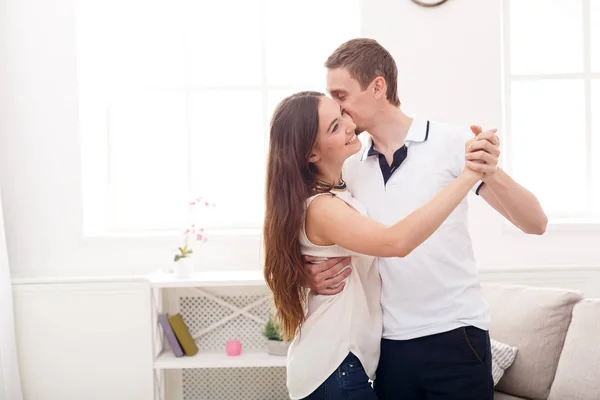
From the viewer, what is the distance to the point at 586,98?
12.7 ft

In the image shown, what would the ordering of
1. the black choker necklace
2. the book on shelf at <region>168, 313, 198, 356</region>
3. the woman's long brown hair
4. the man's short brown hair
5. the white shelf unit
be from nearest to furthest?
the woman's long brown hair
the black choker necklace
the man's short brown hair
the white shelf unit
the book on shelf at <region>168, 313, 198, 356</region>

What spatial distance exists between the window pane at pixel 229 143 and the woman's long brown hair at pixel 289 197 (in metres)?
2.17

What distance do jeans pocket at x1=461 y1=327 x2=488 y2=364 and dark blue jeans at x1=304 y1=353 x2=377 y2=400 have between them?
30 centimetres

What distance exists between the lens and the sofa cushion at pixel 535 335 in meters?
2.82

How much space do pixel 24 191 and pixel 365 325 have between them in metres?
2.58

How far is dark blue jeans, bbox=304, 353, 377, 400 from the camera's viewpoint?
1775mm

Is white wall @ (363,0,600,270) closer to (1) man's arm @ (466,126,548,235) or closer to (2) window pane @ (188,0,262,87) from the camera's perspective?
(2) window pane @ (188,0,262,87)

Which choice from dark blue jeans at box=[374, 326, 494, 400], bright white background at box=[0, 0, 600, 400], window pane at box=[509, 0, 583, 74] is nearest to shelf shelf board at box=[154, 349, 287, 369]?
bright white background at box=[0, 0, 600, 400]

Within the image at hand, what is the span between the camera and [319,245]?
1.90 metres

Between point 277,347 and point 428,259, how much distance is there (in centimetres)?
171

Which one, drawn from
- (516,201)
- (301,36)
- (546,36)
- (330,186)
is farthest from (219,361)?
(546,36)

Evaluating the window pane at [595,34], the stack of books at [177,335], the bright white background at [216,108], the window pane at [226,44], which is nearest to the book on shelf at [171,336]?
the stack of books at [177,335]

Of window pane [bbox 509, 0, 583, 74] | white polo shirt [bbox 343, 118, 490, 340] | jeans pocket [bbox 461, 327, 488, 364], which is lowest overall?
jeans pocket [bbox 461, 327, 488, 364]

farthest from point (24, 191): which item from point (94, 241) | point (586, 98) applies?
point (586, 98)
